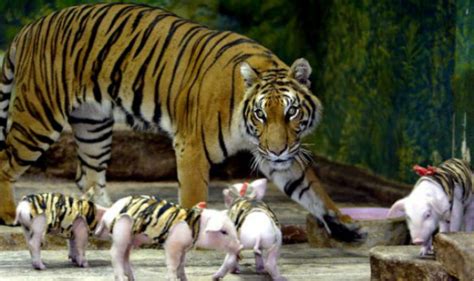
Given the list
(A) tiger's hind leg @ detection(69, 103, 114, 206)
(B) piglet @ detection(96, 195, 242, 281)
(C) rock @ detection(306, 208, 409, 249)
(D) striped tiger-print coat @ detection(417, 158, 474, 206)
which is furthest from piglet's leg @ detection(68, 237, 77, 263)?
(A) tiger's hind leg @ detection(69, 103, 114, 206)

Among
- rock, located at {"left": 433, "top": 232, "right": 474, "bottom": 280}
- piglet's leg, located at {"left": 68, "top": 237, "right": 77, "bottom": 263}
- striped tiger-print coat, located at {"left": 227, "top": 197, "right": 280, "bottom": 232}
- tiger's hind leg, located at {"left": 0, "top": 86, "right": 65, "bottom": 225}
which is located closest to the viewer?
rock, located at {"left": 433, "top": 232, "right": 474, "bottom": 280}

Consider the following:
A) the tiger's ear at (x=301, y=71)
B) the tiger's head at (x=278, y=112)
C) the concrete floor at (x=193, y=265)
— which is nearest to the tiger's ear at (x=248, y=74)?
the tiger's head at (x=278, y=112)

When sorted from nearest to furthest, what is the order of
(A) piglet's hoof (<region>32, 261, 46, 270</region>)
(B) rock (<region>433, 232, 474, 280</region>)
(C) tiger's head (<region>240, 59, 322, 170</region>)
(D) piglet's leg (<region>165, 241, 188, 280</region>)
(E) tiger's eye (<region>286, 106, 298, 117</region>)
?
(B) rock (<region>433, 232, 474, 280</region>), (D) piglet's leg (<region>165, 241, 188, 280</region>), (A) piglet's hoof (<region>32, 261, 46, 270</region>), (C) tiger's head (<region>240, 59, 322, 170</region>), (E) tiger's eye (<region>286, 106, 298, 117</region>)

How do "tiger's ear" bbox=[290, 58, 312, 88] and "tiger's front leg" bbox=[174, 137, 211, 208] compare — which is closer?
"tiger's ear" bbox=[290, 58, 312, 88]

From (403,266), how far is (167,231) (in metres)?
1.05

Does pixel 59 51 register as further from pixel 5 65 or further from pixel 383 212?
pixel 383 212

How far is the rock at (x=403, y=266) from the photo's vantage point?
5645 mm

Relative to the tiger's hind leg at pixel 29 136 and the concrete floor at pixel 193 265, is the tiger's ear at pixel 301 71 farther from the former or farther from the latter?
the tiger's hind leg at pixel 29 136

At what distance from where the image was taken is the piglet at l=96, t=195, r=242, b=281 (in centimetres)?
564

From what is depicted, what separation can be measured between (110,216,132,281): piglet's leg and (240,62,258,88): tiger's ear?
6.00 ft

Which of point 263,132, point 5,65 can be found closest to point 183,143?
point 263,132

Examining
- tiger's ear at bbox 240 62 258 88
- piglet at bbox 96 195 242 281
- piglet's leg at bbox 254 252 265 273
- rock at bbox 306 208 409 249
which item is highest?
tiger's ear at bbox 240 62 258 88

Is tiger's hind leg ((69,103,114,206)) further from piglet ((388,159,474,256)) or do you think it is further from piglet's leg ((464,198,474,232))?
piglet ((388,159,474,256))

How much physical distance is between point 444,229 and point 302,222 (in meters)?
2.98
